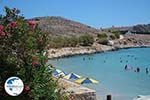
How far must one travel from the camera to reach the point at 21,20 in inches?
337

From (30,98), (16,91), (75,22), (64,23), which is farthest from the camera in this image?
(75,22)

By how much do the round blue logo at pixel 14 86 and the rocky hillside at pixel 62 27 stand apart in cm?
12080

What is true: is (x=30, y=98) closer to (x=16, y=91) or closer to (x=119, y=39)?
(x=16, y=91)

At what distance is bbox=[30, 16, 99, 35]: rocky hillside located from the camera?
139 m

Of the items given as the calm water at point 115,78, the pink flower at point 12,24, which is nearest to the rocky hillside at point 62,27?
the calm water at point 115,78

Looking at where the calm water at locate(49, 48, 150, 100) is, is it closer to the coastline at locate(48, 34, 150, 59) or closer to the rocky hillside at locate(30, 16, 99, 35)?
the coastline at locate(48, 34, 150, 59)

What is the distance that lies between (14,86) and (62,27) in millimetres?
141944

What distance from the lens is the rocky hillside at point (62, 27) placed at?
138700mm

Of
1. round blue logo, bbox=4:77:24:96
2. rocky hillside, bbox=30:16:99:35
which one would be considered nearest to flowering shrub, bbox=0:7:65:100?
round blue logo, bbox=4:77:24:96

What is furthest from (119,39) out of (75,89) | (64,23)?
(75,89)

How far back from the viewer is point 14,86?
7.67 meters

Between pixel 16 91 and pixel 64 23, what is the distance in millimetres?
157258

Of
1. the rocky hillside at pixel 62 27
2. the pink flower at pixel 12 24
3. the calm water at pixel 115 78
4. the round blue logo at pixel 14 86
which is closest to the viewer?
the round blue logo at pixel 14 86

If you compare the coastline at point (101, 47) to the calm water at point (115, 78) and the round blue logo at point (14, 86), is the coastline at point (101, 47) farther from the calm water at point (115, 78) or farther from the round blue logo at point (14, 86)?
the round blue logo at point (14, 86)
